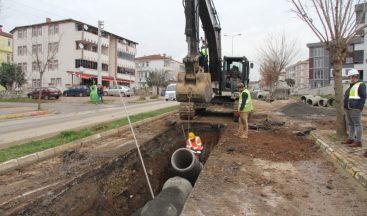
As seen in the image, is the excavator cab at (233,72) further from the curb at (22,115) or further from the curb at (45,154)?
the curb at (22,115)

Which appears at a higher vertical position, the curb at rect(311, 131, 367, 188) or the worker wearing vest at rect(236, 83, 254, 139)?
the worker wearing vest at rect(236, 83, 254, 139)

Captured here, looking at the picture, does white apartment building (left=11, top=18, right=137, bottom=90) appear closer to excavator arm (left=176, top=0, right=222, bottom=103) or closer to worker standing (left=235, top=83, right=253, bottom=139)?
worker standing (left=235, top=83, right=253, bottom=139)

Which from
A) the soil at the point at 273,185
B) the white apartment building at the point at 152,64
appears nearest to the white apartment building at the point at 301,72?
the white apartment building at the point at 152,64

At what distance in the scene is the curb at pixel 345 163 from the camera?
6.79 metres

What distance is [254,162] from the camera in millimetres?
8461

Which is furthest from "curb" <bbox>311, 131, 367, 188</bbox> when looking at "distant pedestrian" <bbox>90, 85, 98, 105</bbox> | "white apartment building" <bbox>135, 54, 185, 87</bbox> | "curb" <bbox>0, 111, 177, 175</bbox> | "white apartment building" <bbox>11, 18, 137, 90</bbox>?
"white apartment building" <bbox>135, 54, 185, 87</bbox>

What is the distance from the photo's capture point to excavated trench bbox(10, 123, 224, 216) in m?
6.61

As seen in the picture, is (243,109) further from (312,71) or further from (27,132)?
(312,71)

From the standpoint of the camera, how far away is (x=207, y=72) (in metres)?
15.1

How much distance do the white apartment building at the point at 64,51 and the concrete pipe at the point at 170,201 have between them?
1845 inches

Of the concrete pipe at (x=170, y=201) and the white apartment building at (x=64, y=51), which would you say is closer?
the concrete pipe at (x=170, y=201)

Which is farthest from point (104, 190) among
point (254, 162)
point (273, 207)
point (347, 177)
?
point (347, 177)

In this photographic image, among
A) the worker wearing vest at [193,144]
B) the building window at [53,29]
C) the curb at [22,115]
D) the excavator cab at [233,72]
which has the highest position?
the building window at [53,29]

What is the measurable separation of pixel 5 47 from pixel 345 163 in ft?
246
